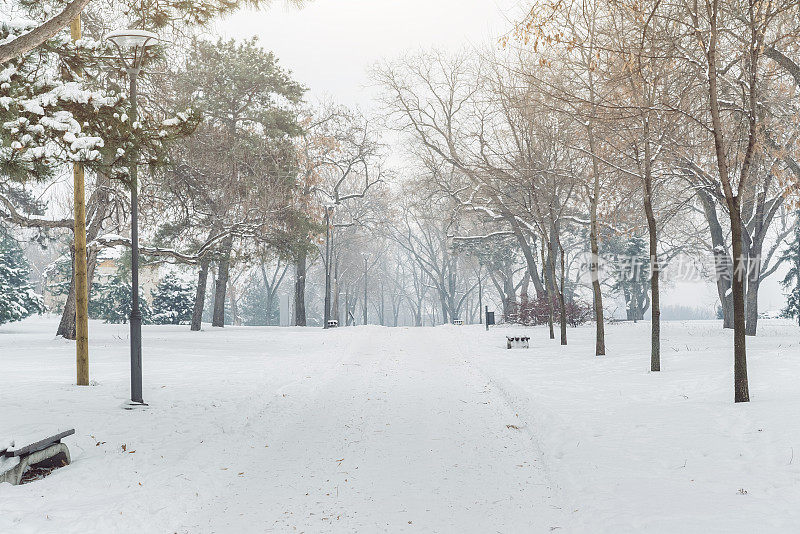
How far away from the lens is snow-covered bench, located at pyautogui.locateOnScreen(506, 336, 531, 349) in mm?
19219

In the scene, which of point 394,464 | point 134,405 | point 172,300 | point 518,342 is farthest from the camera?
point 172,300

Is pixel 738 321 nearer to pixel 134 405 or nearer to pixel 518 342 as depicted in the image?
pixel 134 405

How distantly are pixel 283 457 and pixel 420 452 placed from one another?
1.51 meters

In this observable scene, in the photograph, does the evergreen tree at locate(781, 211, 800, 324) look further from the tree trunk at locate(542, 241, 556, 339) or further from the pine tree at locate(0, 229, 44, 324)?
the pine tree at locate(0, 229, 44, 324)

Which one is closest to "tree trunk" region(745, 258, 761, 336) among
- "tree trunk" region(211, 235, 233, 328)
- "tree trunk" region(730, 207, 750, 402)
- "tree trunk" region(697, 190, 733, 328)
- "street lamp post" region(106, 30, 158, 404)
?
"tree trunk" region(697, 190, 733, 328)

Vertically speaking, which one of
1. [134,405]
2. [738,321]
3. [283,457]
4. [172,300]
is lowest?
[283,457]

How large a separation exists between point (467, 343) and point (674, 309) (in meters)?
87.3

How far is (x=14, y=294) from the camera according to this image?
31.7m

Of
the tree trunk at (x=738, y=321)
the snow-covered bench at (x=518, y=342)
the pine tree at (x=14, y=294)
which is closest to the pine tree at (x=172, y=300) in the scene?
the pine tree at (x=14, y=294)

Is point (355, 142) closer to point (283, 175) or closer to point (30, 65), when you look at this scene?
point (283, 175)

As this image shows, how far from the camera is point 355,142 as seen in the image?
123 ft

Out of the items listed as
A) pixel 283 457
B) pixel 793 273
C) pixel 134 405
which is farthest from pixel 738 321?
pixel 793 273

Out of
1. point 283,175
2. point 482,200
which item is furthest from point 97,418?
point 482,200

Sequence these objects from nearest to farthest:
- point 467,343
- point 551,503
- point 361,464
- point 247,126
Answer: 1. point 551,503
2. point 361,464
3. point 467,343
4. point 247,126
